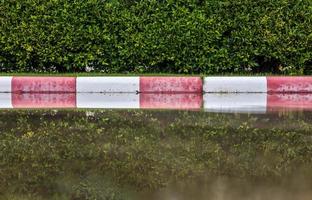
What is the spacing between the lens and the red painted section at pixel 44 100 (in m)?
6.82

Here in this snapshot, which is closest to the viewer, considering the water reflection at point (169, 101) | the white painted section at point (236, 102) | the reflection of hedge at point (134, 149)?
the reflection of hedge at point (134, 149)

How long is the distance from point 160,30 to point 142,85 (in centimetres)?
94

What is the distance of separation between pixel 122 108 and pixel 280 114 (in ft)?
4.58

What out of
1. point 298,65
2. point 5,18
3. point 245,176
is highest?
point 5,18

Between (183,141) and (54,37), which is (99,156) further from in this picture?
(54,37)

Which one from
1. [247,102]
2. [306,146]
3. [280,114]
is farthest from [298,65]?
[306,146]

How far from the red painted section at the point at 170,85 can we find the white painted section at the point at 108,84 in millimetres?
89

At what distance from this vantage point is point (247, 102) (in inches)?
279

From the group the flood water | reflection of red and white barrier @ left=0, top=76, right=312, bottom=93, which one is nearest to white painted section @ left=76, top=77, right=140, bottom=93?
reflection of red and white barrier @ left=0, top=76, right=312, bottom=93

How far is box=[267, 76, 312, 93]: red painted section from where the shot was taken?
311 inches

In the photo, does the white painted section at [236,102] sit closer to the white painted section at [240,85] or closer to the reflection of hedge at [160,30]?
the white painted section at [240,85]

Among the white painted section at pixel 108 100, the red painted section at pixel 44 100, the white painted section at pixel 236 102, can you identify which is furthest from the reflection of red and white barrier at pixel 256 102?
the red painted section at pixel 44 100

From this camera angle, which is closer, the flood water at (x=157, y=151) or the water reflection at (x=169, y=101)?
the flood water at (x=157, y=151)

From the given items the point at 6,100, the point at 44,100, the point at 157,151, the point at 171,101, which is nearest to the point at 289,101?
the point at 171,101
